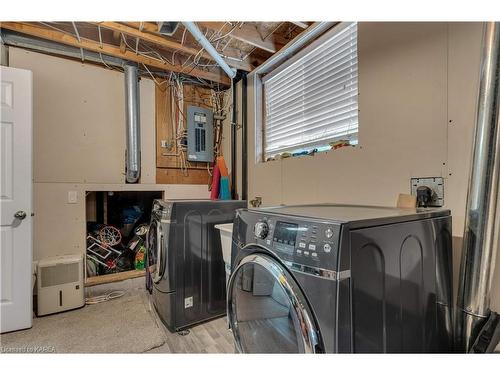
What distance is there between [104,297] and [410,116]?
297 centimetres

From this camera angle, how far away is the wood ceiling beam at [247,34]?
2.06 metres

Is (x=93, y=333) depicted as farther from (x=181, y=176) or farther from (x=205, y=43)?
(x=205, y=43)

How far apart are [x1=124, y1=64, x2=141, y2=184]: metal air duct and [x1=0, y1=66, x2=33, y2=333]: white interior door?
0.84 meters

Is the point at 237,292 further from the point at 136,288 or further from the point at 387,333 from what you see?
the point at 136,288

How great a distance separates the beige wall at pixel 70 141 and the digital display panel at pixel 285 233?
2378mm

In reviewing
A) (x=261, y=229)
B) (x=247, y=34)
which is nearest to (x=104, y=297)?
(x=261, y=229)

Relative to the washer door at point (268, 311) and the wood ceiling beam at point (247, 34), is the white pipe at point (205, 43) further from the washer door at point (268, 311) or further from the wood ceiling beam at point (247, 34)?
the washer door at point (268, 311)

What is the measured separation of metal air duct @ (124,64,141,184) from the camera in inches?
106

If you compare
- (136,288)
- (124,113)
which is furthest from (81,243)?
(124,113)

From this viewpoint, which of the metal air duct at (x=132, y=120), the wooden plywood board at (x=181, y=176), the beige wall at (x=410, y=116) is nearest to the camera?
the beige wall at (x=410, y=116)

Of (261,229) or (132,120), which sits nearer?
(261,229)

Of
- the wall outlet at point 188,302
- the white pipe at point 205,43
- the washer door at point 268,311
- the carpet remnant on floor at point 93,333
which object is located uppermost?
Result: the white pipe at point 205,43

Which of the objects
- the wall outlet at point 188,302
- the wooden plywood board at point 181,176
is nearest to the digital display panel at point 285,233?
the wall outlet at point 188,302

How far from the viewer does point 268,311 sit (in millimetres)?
1030
